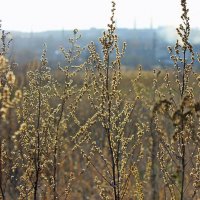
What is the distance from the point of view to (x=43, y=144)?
483 centimetres

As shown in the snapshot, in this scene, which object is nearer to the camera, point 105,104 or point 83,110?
point 105,104

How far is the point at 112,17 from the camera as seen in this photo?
456cm

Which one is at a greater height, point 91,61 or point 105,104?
point 91,61

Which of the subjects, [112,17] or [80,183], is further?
[80,183]

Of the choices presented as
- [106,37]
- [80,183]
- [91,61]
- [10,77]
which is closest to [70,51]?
[91,61]

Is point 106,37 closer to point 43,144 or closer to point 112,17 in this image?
point 112,17

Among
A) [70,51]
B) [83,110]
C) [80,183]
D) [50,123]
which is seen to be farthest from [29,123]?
[83,110]

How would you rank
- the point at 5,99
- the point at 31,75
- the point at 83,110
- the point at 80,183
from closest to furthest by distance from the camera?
the point at 5,99 → the point at 31,75 → the point at 80,183 → the point at 83,110

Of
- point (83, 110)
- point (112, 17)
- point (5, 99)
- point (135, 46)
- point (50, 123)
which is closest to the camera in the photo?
point (5, 99)

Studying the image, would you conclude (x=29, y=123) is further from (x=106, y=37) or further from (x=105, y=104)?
(x=106, y=37)

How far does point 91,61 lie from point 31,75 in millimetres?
747

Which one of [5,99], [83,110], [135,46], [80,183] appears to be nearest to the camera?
[5,99]

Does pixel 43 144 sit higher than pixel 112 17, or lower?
lower

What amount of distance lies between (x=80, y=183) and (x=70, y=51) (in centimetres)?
820
